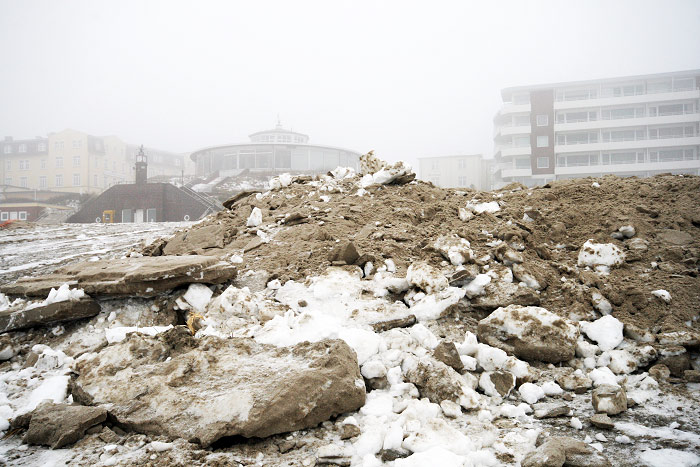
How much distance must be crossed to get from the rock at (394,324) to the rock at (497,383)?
2.93ft

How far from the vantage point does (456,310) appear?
13.1ft

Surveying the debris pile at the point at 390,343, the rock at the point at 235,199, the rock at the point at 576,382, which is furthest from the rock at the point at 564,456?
the rock at the point at 235,199

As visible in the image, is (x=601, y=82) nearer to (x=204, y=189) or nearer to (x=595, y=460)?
(x=204, y=189)

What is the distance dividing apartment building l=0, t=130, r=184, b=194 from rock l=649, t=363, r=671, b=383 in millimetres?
52019

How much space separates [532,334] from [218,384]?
8.05 feet

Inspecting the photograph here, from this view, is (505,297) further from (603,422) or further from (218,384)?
(218,384)

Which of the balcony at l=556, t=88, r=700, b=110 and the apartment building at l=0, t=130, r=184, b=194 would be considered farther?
the apartment building at l=0, t=130, r=184, b=194

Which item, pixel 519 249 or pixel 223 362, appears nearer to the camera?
pixel 223 362

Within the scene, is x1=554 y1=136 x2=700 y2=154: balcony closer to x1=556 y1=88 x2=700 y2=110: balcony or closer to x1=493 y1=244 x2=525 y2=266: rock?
x1=556 y1=88 x2=700 y2=110: balcony

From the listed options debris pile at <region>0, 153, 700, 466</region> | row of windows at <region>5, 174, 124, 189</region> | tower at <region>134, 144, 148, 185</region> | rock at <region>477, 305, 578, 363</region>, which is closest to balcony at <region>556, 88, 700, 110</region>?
tower at <region>134, 144, 148, 185</region>

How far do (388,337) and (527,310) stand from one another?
1.20 metres

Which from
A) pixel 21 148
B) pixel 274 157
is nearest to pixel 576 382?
pixel 274 157

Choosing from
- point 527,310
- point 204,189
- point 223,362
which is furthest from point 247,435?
point 204,189

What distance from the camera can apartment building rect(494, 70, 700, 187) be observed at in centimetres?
3484
